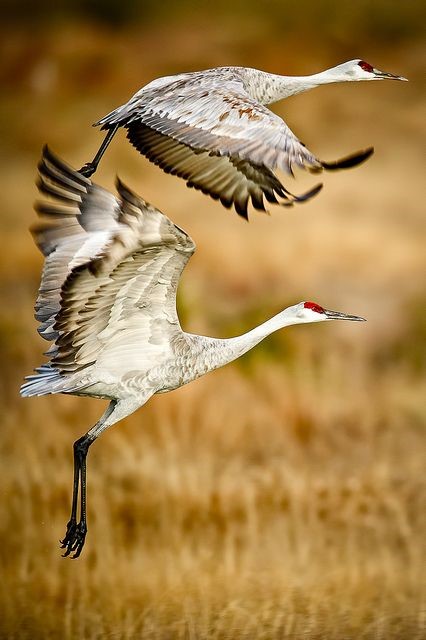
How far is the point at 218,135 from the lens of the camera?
6.69m

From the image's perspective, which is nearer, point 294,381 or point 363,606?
point 363,606

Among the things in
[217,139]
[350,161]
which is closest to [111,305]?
[217,139]

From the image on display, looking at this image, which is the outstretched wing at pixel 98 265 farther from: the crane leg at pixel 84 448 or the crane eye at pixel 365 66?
the crane eye at pixel 365 66

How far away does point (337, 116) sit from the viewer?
50.8ft

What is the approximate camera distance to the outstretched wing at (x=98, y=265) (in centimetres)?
623

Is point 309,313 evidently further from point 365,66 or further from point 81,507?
point 365,66

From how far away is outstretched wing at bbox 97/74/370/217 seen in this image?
6.49 meters

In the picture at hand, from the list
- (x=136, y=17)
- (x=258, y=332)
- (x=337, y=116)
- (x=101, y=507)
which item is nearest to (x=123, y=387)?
(x=258, y=332)

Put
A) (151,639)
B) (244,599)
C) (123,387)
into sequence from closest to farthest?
(123,387), (151,639), (244,599)

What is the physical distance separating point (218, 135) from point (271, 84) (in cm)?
115

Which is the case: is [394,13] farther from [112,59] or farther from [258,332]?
[258,332]

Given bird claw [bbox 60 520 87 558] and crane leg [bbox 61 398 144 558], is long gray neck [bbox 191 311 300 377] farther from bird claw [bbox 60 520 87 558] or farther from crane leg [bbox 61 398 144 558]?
bird claw [bbox 60 520 87 558]

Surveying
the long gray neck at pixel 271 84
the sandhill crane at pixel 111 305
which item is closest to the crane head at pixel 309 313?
the sandhill crane at pixel 111 305

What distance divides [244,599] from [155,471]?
77.7 inches
